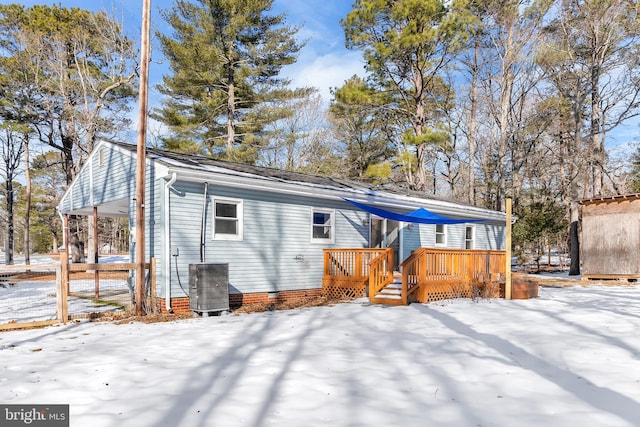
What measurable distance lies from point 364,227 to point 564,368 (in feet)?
25.0

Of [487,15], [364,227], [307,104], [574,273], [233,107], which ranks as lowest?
[574,273]

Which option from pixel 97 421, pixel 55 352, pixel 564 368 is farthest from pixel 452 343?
pixel 55 352

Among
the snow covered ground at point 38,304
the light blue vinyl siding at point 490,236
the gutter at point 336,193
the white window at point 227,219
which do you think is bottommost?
the snow covered ground at point 38,304

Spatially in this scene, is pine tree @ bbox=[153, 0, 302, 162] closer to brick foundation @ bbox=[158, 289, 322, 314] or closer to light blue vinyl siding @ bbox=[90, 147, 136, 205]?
light blue vinyl siding @ bbox=[90, 147, 136, 205]

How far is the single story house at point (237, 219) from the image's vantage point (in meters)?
8.18

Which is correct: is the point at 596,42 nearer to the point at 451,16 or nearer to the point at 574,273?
the point at 451,16

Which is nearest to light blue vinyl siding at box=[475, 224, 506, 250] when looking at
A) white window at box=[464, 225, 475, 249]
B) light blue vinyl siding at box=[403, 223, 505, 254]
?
light blue vinyl siding at box=[403, 223, 505, 254]

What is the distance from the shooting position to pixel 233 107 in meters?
21.3

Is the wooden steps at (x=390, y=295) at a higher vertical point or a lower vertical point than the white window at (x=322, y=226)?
lower

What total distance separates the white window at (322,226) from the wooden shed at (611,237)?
1083 cm

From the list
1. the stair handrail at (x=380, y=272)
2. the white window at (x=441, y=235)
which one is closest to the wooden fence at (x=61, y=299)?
the stair handrail at (x=380, y=272)

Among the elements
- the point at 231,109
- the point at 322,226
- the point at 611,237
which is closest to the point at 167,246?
the point at 322,226

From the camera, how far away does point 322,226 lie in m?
10.8

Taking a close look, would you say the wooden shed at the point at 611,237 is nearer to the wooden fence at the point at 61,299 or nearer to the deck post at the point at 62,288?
the wooden fence at the point at 61,299
